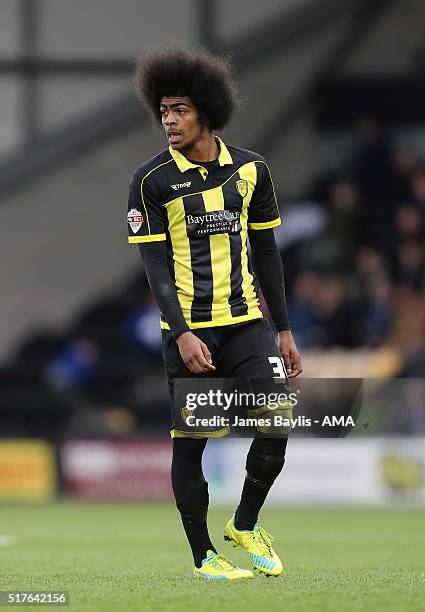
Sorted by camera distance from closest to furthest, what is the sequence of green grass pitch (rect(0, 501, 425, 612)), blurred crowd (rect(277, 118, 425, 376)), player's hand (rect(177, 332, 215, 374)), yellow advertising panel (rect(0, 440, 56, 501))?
green grass pitch (rect(0, 501, 425, 612)) < player's hand (rect(177, 332, 215, 374)) < blurred crowd (rect(277, 118, 425, 376)) < yellow advertising panel (rect(0, 440, 56, 501))

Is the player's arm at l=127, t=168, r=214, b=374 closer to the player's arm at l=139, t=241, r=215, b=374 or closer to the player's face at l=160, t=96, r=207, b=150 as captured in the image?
the player's arm at l=139, t=241, r=215, b=374

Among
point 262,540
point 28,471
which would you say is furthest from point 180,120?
point 28,471

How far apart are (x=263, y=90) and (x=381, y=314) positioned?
485cm

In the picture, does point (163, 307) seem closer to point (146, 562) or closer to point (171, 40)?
point (171, 40)

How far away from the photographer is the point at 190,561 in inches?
298

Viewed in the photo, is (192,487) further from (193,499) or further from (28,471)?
(28,471)

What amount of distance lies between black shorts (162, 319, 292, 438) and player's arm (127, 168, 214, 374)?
111 mm

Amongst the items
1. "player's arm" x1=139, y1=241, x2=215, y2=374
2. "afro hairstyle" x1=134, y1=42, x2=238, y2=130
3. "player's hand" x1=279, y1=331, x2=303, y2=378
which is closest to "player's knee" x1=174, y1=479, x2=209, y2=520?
"player's arm" x1=139, y1=241, x2=215, y2=374

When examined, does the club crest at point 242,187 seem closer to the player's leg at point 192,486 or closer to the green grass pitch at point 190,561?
the player's leg at point 192,486

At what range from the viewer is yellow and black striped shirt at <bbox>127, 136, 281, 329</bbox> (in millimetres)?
6074

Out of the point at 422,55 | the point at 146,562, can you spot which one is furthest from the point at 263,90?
A: the point at 146,562

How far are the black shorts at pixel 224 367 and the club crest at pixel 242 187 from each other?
558 millimetres

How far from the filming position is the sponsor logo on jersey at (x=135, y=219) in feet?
19.9

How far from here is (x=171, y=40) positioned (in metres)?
6.37
